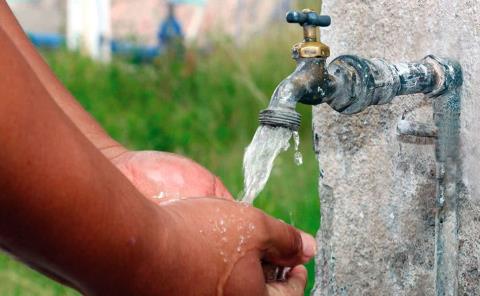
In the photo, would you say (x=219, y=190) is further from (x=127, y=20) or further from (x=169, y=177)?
(x=127, y=20)

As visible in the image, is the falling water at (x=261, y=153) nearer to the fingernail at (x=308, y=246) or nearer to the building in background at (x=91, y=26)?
the fingernail at (x=308, y=246)

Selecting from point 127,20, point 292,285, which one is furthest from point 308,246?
point 127,20

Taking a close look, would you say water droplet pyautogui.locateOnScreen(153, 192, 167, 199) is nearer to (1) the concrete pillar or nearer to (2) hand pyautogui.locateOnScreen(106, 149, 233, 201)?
(2) hand pyautogui.locateOnScreen(106, 149, 233, 201)

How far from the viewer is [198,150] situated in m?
5.55

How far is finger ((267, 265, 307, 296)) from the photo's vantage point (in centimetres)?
181

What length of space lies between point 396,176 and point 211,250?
0.62 m

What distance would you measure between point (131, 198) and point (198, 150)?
4.02 m

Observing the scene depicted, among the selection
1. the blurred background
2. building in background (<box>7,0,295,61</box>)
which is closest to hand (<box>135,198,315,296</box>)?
the blurred background

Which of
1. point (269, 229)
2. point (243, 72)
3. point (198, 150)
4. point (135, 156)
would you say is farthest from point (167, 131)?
point (269, 229)

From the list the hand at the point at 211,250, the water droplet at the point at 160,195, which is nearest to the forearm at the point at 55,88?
the water droplet at the point at 160,195

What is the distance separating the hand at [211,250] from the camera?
1.58 m

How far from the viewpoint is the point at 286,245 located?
1.78 m

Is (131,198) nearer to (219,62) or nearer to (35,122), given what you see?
(35,122)

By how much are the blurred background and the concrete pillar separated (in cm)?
120
